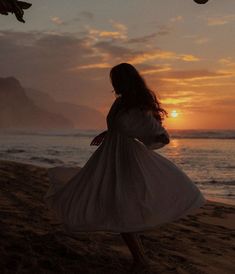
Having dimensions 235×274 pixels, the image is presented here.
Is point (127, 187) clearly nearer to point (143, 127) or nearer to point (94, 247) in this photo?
point (143, 127)

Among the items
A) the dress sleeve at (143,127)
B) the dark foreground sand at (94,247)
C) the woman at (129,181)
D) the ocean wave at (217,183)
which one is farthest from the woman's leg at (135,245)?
the ocean wave at (217,183)

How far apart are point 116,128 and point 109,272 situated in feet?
4.14

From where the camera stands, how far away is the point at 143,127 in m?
4.08

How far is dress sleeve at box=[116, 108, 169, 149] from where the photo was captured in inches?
161

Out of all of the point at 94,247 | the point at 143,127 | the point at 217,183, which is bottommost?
the point at 217,183

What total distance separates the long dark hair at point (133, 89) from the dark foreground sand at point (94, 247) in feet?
4.87

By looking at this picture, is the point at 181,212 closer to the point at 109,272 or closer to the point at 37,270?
the point at 109,272

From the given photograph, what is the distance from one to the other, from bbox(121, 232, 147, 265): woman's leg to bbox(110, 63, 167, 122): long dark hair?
1.06m

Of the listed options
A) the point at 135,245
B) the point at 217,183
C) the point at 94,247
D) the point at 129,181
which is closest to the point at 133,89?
the point at 129,181

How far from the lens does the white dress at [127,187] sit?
3.90 meters

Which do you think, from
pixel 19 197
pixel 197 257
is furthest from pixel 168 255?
pixel 19 197

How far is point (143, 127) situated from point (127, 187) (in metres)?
0.52

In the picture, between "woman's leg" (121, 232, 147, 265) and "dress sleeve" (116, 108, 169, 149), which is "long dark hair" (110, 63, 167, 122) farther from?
"woman's leg" (121, 232, 147, 265)

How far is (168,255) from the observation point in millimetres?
5113
